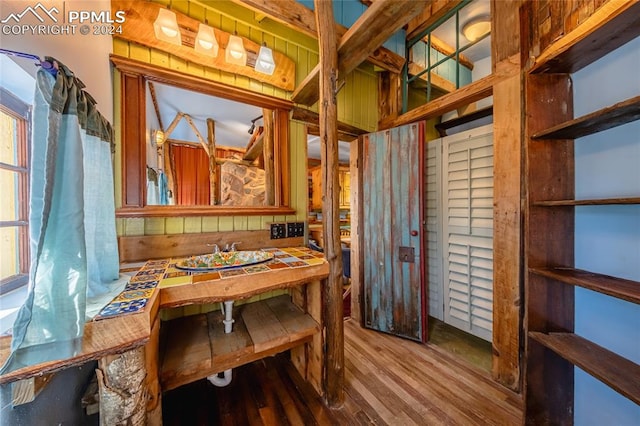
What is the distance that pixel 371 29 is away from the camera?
126cm

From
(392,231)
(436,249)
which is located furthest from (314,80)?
(436,249)

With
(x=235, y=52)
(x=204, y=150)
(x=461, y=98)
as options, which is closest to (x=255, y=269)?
(x=204, y=150)

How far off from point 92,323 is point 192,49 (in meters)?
1.66

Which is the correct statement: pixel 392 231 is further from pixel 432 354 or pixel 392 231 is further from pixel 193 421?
pixel 193 421

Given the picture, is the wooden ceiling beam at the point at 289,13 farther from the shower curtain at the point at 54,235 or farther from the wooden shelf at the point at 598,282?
the wooden shelf at the point at 598,282

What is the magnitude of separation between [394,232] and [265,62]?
71.3 inches

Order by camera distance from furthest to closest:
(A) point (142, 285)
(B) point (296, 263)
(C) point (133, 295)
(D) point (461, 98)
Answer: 1. (D) point (461, 98)
2. (B) point (296, 263)
3. (A) point (142, 285)
4. (C) point (133, 295)

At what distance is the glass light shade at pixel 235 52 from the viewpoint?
5.27 ft

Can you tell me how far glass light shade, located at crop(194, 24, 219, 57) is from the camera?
1.51m

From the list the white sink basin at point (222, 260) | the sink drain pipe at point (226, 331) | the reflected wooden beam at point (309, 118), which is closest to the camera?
the white sink basin at point (222, 260)

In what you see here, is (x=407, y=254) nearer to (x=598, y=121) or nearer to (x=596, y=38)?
(x=598, y=121)

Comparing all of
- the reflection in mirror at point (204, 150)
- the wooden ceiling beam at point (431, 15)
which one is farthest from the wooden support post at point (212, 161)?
the wooden ceiling beam at point (431, 15)

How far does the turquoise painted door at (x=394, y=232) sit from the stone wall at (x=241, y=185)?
1070 millimetres

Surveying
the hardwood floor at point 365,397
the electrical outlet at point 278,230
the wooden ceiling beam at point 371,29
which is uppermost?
the wooden ceiling beam at point 371,29
